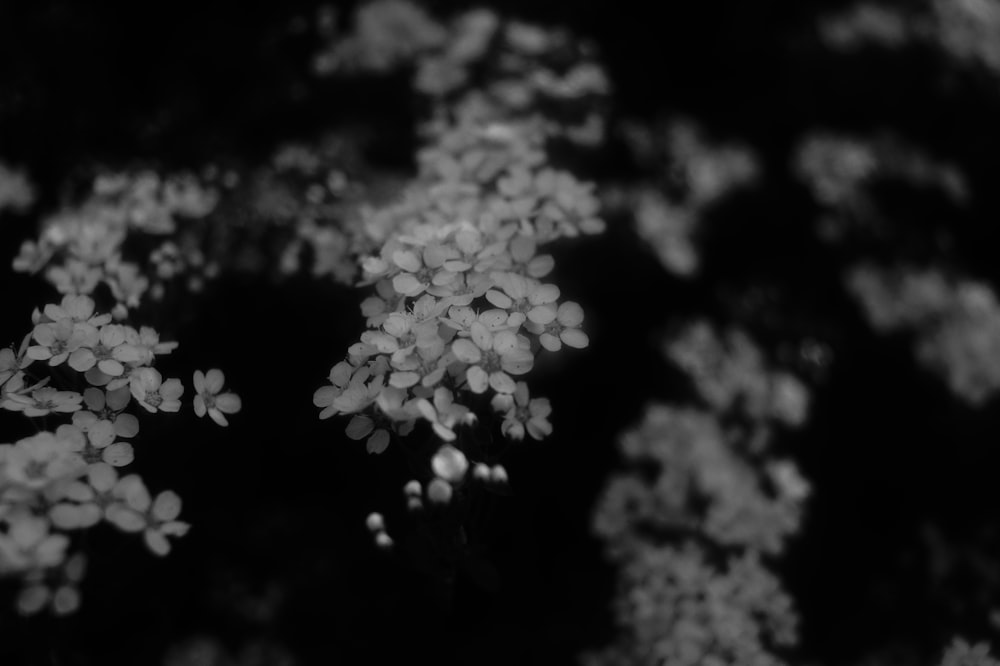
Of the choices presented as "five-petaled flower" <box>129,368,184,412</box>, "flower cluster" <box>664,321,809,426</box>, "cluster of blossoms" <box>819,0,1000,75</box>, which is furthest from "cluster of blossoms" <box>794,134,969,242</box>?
"five-petaled flower" <box>129,368,184,412</box>

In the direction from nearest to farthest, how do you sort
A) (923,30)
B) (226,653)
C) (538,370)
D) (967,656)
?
(967,656) < (226,653) < (538,370) < (923,30)

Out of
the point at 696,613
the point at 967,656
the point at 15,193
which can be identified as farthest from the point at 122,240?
the point at 967,656

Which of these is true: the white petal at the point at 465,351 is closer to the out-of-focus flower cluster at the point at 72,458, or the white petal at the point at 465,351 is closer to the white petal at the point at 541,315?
the white petal at the point at 541,315

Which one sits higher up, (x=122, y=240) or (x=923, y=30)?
(x=923, y=30)

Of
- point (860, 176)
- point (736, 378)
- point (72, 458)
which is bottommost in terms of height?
point (72, 458)

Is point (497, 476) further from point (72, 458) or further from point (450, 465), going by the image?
point (72, 458)

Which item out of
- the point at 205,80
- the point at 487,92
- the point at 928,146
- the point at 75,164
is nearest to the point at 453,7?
the point at 487,92

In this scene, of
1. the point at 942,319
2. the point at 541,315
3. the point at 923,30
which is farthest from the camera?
the point at 923,30

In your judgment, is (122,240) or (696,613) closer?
(696,613)
